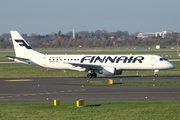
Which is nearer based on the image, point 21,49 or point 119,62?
point 119,62

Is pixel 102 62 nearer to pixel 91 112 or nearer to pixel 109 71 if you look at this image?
pixel 109 71

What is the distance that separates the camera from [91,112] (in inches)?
725

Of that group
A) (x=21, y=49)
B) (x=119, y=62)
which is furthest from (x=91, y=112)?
(x=21, y=49)

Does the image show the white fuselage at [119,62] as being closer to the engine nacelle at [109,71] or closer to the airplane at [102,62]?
the airplane at [102,62]

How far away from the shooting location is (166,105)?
68.0 ft

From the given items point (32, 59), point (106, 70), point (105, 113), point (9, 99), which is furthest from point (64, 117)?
point (32, 59)

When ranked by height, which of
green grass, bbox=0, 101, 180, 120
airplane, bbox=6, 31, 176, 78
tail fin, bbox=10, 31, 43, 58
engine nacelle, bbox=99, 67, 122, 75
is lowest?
green grass, bbox=0, 101, 180, 120

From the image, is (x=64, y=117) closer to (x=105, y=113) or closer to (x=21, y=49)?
(x=105, y=113)

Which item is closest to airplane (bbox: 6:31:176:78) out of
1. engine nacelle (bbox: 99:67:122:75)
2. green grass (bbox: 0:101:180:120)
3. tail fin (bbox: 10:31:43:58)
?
engine nacelle (bbox: 99:67:122:75)

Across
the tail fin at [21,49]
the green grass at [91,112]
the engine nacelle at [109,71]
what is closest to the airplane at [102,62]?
the engine nacelle at [109,71]

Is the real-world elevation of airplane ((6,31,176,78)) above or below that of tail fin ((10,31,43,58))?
below

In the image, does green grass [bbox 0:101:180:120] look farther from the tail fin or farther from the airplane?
the tail fin

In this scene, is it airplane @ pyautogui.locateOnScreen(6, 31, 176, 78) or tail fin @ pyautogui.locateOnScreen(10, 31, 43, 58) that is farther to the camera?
tail fin @ pyautogui.locateOnScreen(10, 31, 43, 58)

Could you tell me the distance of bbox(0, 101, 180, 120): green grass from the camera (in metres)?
17.0
